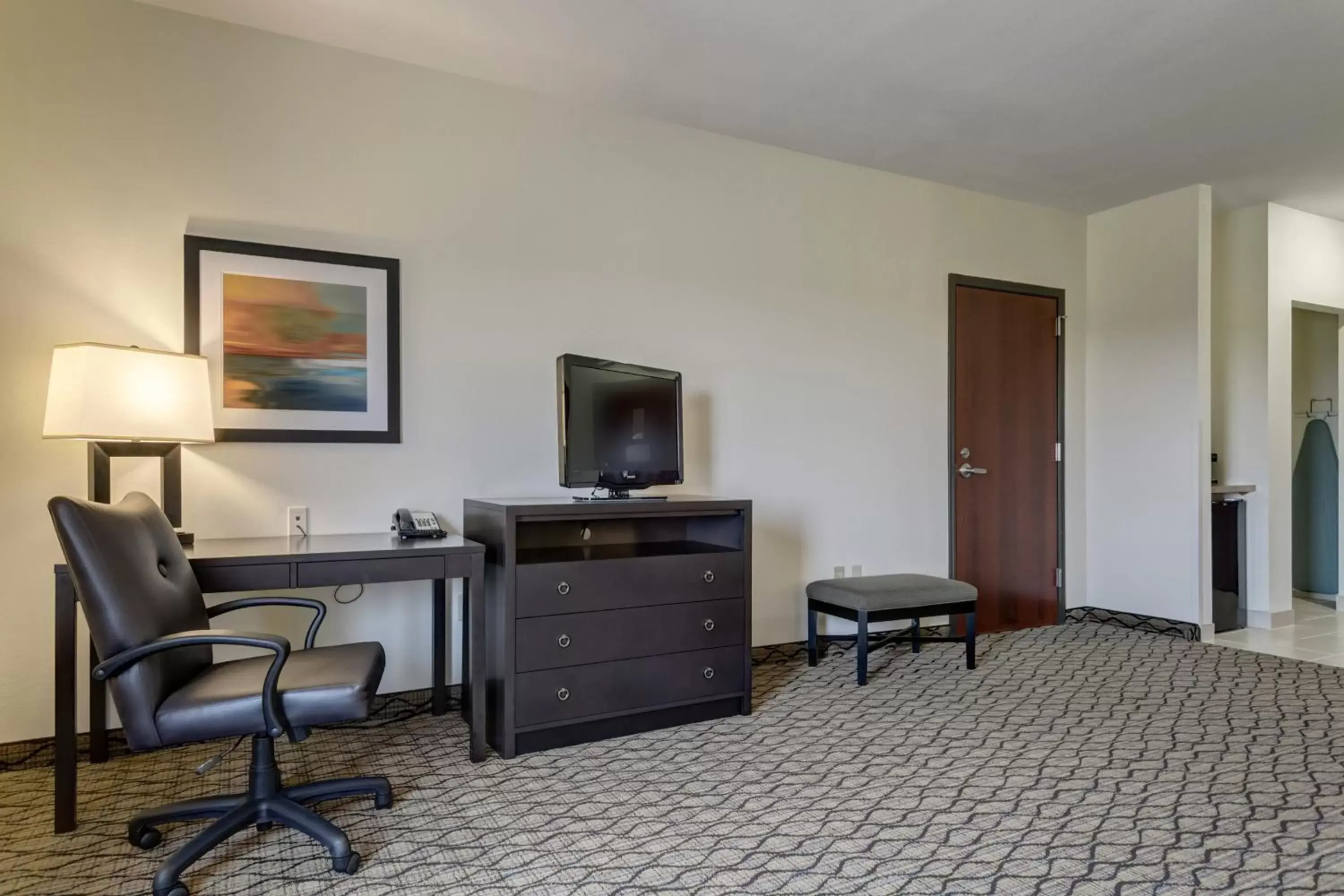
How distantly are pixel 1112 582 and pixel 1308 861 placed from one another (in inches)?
130

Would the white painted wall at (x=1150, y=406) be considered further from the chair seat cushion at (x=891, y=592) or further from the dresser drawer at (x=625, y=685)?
the dresser drawer at (x=625, y=685)

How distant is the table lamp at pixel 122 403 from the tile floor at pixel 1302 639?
17.3 feet

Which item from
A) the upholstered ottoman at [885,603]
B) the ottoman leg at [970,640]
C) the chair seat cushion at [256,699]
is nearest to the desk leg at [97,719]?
the chair seat cushion at [256,699]

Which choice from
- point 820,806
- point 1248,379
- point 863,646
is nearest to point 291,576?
point 820,806

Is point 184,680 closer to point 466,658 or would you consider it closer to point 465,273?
point 466,658

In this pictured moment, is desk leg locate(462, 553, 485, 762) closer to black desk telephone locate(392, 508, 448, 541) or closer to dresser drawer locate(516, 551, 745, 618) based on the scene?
dresser drawer locate(516, 551, 745, 618)

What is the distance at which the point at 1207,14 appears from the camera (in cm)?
278

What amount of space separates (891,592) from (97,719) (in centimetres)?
319

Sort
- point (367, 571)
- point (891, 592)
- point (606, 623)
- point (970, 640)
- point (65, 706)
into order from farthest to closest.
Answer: point (970, 640) → point (891, 592) → point (606, 623) → point (367, 571) → point (65, 706)

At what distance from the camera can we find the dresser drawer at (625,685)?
2.69 metres

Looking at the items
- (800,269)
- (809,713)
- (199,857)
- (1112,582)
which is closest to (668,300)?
(800,269)

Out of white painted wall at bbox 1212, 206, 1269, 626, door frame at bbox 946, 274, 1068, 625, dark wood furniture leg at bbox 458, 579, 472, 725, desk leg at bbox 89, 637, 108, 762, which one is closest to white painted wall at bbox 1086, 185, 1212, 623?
door frame at bbox 946, 274, 1068, 625

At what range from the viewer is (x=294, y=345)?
2.97 m

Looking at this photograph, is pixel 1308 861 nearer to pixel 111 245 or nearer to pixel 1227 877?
pixel 1227 877
